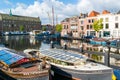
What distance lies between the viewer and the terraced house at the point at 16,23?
518 feet

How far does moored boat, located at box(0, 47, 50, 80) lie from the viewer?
15.5 metres

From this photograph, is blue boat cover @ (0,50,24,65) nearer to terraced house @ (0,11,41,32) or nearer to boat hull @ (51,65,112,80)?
boat hull @ (51,65,112,80)

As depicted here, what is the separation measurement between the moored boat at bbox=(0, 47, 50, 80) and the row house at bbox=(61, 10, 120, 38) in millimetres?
52068

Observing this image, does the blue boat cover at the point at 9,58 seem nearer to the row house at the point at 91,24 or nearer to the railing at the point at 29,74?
the railing at the point at 29,74

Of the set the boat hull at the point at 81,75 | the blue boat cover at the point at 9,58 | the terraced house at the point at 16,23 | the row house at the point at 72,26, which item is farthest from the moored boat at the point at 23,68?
the terraced house at the point at 16,23

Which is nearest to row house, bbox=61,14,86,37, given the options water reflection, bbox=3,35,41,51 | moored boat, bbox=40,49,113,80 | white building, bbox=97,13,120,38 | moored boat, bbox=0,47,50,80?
white building, bbox=97,13,120,38

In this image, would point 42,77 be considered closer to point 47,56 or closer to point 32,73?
point 32,73

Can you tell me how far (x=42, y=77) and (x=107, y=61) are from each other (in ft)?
32.1

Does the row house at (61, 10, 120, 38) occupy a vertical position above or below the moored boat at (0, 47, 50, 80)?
above

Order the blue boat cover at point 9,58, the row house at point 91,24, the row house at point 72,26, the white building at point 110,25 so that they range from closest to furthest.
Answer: the blue boat cover at point 9,58 < the white building at point 110,25 < the row house at point 91,24 < the row house at point 72,26

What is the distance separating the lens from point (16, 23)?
554ft

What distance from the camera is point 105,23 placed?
247 feet

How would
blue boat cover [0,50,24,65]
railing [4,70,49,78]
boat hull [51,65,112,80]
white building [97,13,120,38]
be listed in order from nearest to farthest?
1. railing [4,70,49,78]
2. boat hull [51,65,112,80]
3. blue boat cover [0,50,24,65]
4. white building [97,13,120,38]

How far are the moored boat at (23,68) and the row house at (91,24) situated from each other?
5207cm
